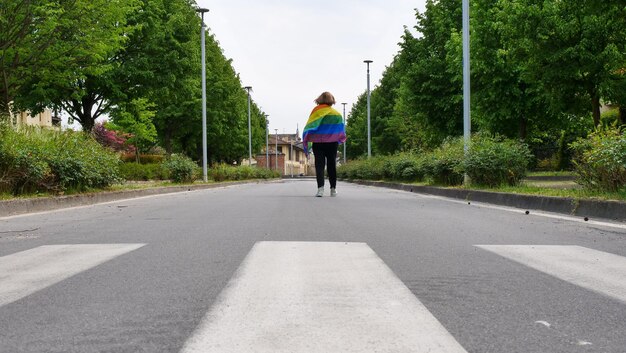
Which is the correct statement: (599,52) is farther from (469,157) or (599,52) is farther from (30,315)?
(30,315)

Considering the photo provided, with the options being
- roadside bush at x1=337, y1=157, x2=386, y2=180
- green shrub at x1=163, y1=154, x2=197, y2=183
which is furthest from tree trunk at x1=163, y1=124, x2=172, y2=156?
green shrub at x1=163, y1=154, x2=197, y2=183

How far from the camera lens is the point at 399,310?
275 centimetres

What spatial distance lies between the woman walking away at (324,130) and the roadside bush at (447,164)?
3.48 m

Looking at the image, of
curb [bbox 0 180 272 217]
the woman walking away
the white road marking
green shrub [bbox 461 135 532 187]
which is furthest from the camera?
the woman walking away

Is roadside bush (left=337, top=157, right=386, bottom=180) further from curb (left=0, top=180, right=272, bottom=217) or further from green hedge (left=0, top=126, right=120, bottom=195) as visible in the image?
green hedge (left=0, top=126, right=120, bottom=195)

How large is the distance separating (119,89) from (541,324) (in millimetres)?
23105

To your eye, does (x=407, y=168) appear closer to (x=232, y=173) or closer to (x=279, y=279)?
(x=232, y=173)

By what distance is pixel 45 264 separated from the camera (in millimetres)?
4125

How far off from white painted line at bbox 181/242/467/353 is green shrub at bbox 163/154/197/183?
19029mm

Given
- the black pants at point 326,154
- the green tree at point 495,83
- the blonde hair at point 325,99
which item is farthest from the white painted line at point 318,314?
the green tree at point 495,83

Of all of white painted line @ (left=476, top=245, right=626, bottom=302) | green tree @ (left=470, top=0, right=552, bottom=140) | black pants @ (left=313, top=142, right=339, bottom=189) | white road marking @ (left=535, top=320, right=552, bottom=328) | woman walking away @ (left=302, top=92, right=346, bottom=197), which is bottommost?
white painted line @ (left=476, top=245, right=626, bottom=302)

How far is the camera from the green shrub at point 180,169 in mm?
22391

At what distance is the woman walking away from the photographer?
12.9 m

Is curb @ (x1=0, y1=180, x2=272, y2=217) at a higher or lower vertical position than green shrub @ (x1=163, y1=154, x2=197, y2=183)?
lower
